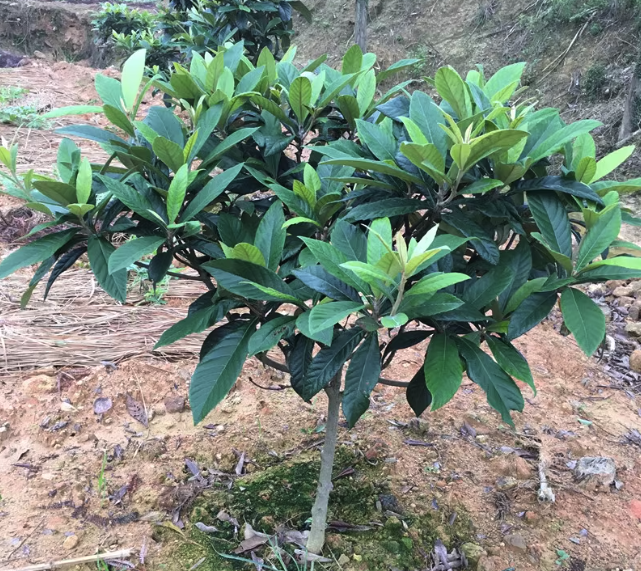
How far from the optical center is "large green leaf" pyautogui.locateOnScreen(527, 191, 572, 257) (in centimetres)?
103

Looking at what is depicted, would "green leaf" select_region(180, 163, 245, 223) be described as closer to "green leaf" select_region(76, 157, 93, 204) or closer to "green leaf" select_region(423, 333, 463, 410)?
"green leaf" select_region(76, 157, 93, 204)

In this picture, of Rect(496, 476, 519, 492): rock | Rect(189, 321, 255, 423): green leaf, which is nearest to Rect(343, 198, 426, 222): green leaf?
Rect(189, 321, 255, 423): green leaf

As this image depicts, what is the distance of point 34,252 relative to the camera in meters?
1.06

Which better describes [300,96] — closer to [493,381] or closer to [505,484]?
[493,381]

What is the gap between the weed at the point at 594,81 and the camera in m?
6.00

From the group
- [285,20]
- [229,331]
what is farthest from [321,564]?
[285,20]

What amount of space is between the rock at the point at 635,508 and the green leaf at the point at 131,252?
2.07m

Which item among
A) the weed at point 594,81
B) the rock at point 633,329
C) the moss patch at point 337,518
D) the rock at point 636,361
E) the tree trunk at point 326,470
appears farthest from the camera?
the weed at point 594,81

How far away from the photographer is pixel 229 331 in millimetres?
1176

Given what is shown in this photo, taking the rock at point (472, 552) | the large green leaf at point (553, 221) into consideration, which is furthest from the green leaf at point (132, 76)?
the rock at point (472, 552)

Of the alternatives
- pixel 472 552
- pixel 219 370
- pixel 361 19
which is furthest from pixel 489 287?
pixel 361 19

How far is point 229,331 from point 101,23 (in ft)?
29.5

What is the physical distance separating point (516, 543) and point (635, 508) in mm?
602

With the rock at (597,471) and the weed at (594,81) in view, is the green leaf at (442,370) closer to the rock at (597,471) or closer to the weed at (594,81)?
the rock at (597,471)
